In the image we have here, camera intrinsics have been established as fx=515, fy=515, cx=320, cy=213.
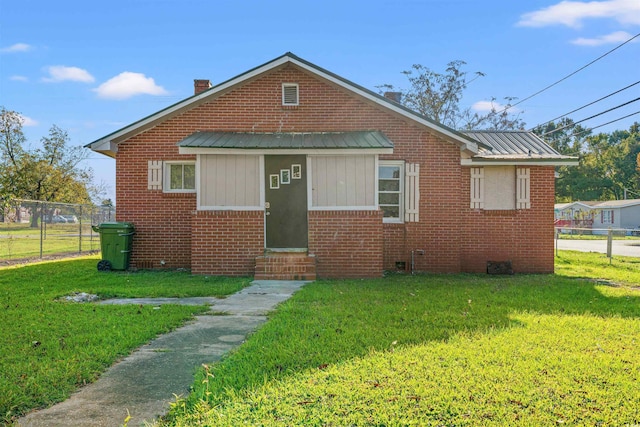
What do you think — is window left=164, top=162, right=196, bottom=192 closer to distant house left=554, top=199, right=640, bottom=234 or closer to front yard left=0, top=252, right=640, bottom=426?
front yard left=0, top=252, right=640, bottom=426

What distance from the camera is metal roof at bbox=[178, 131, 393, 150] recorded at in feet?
36.2

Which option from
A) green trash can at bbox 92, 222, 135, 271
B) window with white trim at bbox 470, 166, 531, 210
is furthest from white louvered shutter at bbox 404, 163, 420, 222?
green trash can at bbox 92, 222, 135, 271

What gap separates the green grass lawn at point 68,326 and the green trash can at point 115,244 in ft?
2.54

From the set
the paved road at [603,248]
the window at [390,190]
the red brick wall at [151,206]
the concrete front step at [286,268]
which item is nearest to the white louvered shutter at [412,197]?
the window at [390,190]

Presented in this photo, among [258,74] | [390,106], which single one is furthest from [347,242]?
[258,74]

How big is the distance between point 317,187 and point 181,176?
142 inches

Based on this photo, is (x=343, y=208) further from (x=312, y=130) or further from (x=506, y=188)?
(x=506, y=188)

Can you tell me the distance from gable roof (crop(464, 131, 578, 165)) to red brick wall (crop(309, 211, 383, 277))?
3344 millimetres

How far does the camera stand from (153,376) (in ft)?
14.3

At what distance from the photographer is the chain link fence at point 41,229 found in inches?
627

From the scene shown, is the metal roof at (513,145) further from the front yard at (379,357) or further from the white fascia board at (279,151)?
the front yard at (379,357)

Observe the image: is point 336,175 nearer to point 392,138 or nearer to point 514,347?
point 392,138

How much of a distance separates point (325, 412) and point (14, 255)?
15.9m

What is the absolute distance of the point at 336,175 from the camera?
11.4 metres
